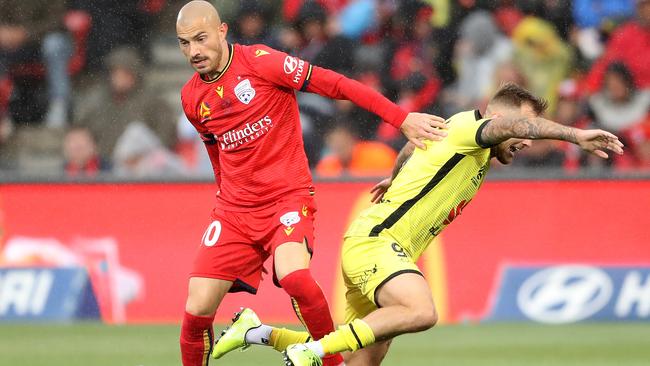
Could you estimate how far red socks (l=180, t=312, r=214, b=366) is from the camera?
7.80 meters

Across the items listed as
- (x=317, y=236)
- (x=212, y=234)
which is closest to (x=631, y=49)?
(x=317, y=236)

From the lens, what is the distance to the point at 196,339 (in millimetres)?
7891

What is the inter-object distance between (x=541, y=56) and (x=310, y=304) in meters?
7.02

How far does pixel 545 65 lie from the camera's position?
13883mm

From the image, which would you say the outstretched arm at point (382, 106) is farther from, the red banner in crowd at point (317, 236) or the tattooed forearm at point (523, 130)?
the red banner in crowd at point (317, 236)

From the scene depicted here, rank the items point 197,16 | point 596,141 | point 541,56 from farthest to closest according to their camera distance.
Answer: point 541,56, point 197,16, point 596,141

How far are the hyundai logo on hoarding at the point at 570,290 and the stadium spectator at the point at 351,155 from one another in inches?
78.7

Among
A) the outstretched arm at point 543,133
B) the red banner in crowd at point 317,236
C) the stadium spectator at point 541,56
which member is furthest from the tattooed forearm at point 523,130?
the stadium spectator at point 541,56

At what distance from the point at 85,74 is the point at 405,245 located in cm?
775

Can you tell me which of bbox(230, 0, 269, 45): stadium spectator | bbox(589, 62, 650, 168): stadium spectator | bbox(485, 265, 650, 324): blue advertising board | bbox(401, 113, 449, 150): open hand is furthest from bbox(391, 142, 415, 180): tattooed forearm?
bbox(230, 0, 269, 45): stadium spectator

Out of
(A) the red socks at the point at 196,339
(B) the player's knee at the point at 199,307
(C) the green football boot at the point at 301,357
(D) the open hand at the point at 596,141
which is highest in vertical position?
(D) the open hand at the point at 596,141

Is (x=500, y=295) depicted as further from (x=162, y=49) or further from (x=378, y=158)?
(x=162, y=49)

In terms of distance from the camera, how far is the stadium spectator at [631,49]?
1366 centimetres

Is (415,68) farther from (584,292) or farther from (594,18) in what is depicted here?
(584,292)
